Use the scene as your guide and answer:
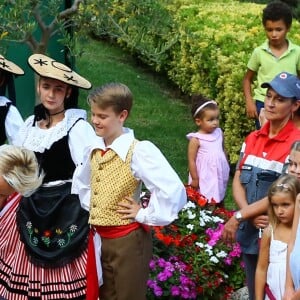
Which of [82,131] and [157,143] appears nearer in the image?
[82,131]

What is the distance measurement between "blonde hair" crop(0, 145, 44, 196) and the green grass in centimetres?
340

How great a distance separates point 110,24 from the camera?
7.21 metres

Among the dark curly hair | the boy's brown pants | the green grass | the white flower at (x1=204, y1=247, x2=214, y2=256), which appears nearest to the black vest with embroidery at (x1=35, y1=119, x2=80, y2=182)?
the boy's brown pants

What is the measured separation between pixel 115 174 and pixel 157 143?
218 inches

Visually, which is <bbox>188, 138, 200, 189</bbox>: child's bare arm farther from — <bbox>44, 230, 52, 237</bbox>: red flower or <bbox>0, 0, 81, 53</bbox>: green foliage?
<bbox>44, 230, 52, 237</bbox>: red flower

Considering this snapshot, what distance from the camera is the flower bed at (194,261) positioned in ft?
16.9

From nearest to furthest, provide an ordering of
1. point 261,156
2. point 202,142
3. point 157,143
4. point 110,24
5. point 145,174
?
point 145,174 < point 261,156 < point 202,142 < point 110,24 < point 157,143

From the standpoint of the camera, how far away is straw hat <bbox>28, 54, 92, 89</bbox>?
15.1 ft

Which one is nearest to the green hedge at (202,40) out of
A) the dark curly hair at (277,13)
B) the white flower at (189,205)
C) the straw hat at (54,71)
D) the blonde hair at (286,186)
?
the dark curly hair at (277,13)

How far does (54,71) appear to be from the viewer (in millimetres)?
4648

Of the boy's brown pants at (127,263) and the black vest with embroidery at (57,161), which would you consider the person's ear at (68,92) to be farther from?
the boy's brown pants at (127,263)

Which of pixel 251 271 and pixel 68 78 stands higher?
pixel 68 78

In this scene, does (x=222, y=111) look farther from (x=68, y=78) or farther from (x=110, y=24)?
(x=68, y=78)

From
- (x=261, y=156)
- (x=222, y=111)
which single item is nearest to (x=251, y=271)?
(x=261, y=156)
